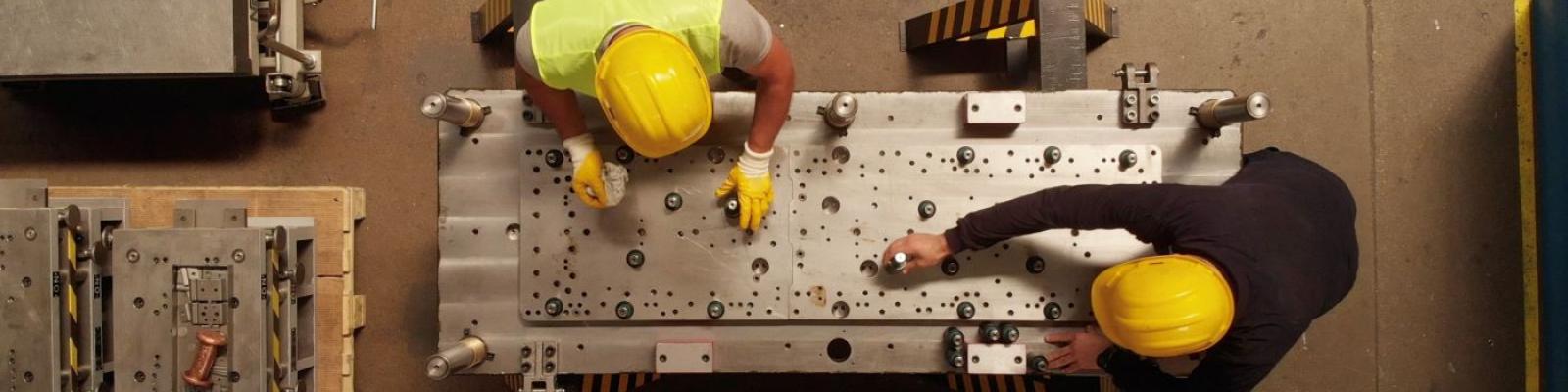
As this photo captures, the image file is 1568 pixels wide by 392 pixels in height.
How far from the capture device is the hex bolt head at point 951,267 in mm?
2285

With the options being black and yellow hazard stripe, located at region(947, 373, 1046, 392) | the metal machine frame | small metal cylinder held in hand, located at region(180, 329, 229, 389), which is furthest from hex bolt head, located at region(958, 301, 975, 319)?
the metal machine frame

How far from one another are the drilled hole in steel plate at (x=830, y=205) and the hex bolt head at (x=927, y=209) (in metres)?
0.25

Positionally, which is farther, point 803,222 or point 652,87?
point 803,222

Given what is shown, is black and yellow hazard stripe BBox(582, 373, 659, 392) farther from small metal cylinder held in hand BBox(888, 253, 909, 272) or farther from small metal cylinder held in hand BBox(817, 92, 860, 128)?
small metal cylinder held in hand BBox(817, 92, 860, 128)

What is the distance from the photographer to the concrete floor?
3002mm

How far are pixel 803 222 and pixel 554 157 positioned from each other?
2.50ft

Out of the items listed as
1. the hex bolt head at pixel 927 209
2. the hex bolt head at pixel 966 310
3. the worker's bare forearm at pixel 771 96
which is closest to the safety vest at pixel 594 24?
the worker's bare forearm at pixel 771 96

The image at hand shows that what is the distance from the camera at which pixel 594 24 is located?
5.84ft

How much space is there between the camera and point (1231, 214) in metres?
1.91

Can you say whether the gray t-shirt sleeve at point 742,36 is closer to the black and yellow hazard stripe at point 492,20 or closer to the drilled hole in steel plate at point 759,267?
the drilled hole in steel plate at point 759,267

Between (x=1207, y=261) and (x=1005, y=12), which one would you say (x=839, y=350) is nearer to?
(x=1207, y=261)

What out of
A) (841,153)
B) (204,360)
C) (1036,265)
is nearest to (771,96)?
(841,153)

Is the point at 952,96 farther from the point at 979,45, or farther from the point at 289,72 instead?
the point at 289,72

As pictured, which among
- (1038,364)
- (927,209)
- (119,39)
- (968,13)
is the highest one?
(968,13)
